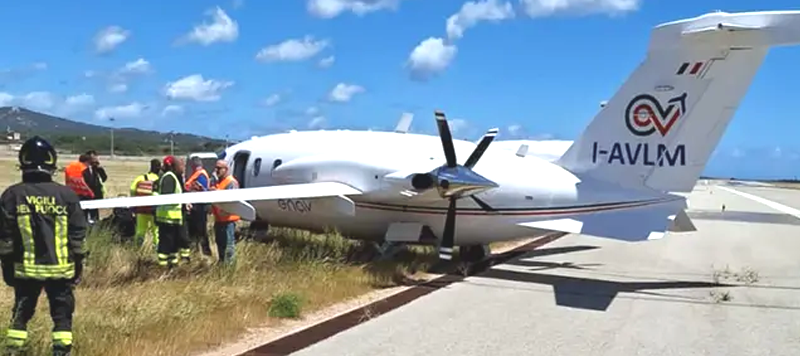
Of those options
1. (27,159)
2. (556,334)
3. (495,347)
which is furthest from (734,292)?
(27,159)

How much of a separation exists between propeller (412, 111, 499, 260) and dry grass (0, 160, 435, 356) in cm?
110

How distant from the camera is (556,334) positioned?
982cm

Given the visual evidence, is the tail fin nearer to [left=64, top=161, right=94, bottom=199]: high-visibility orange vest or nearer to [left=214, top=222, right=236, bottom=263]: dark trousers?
[left=214, top=222, right=236, bottom=263]: dark trousers

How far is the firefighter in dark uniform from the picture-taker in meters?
7.10

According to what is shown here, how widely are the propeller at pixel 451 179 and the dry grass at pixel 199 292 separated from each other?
110 cm

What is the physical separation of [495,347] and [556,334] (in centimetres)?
114

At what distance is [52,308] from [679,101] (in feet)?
34.6

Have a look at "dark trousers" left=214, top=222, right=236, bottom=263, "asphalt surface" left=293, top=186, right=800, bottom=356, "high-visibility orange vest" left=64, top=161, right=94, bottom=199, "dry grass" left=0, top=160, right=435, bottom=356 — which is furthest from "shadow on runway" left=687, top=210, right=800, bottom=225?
"high-visibility orange vest" left=64, top=161, right=94, bottom=199

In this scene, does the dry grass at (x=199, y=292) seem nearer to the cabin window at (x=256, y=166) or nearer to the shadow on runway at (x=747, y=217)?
the cabin window at (x=256, y=166)

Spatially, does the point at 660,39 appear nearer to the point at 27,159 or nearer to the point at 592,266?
the point at 592,266

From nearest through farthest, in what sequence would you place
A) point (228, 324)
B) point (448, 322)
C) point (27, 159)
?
point (27, 159) → point (228, 324) → point (448, 322)

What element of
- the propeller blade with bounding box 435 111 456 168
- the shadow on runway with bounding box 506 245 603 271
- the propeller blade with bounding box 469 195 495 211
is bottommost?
the shadow on runway with bounding box 506 245 603 271

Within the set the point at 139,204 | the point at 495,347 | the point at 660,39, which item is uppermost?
the point at 660,39

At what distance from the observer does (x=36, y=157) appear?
7.23 metres
